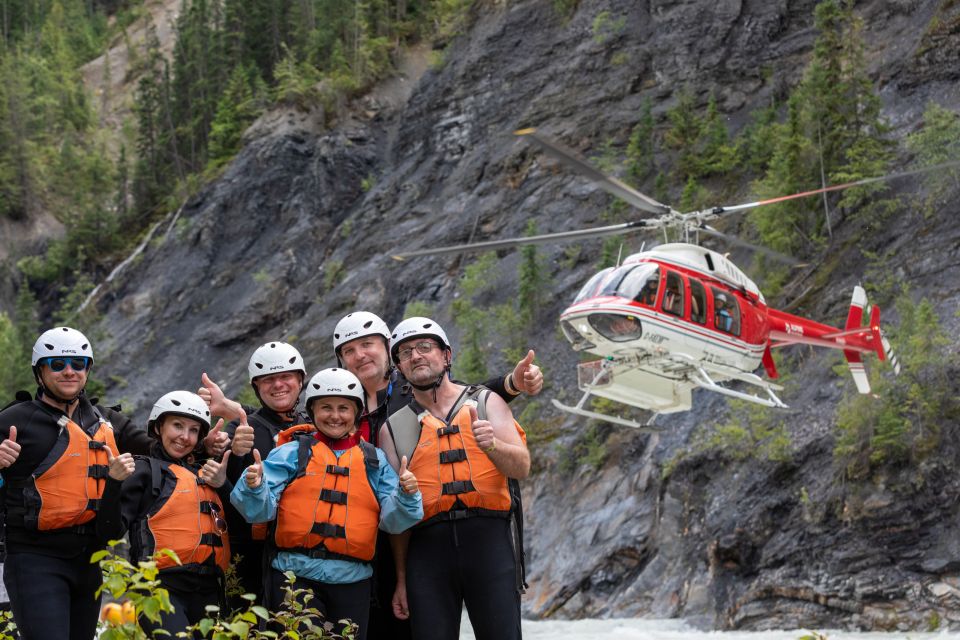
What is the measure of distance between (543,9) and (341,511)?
40111 mm

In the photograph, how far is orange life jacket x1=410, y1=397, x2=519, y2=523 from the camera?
22.9ft

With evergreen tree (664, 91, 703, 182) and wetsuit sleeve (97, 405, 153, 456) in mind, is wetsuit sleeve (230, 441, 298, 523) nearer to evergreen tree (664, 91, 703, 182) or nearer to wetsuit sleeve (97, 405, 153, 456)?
wetsuit sleeve (97, 405, 153, 456)

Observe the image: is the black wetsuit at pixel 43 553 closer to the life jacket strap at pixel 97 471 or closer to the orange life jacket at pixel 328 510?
the life jacket strap at pixel 97 471

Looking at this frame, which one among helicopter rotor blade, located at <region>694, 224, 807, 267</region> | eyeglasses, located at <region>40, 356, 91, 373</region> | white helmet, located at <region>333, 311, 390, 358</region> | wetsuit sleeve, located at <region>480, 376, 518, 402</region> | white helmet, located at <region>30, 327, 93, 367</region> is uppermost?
helicopter rotor blade, located at <region>694, 224, 807, 267</region>

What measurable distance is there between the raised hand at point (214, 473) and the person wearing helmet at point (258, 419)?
0.15m

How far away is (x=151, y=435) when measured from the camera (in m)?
7.53

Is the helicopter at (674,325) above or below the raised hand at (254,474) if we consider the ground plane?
above

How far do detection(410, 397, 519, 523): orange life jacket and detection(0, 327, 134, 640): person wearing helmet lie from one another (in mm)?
1647

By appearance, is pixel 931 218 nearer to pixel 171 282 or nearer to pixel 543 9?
pixel 543 9

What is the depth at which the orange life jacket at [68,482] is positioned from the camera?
7.01 meters

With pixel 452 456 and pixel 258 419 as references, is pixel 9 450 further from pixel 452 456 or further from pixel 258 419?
pixel 452 456

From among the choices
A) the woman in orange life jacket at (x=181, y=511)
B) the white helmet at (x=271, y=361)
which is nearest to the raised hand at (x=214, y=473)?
the woman in orange life jacket at (x=181, y=511)

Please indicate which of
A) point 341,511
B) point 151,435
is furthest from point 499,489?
point 151,435

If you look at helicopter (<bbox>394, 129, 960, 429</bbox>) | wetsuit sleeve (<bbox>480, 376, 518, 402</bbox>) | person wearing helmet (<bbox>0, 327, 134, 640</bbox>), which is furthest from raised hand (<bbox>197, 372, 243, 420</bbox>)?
helicopter (<bbox>394, 129, 960, 429</bbox>)
